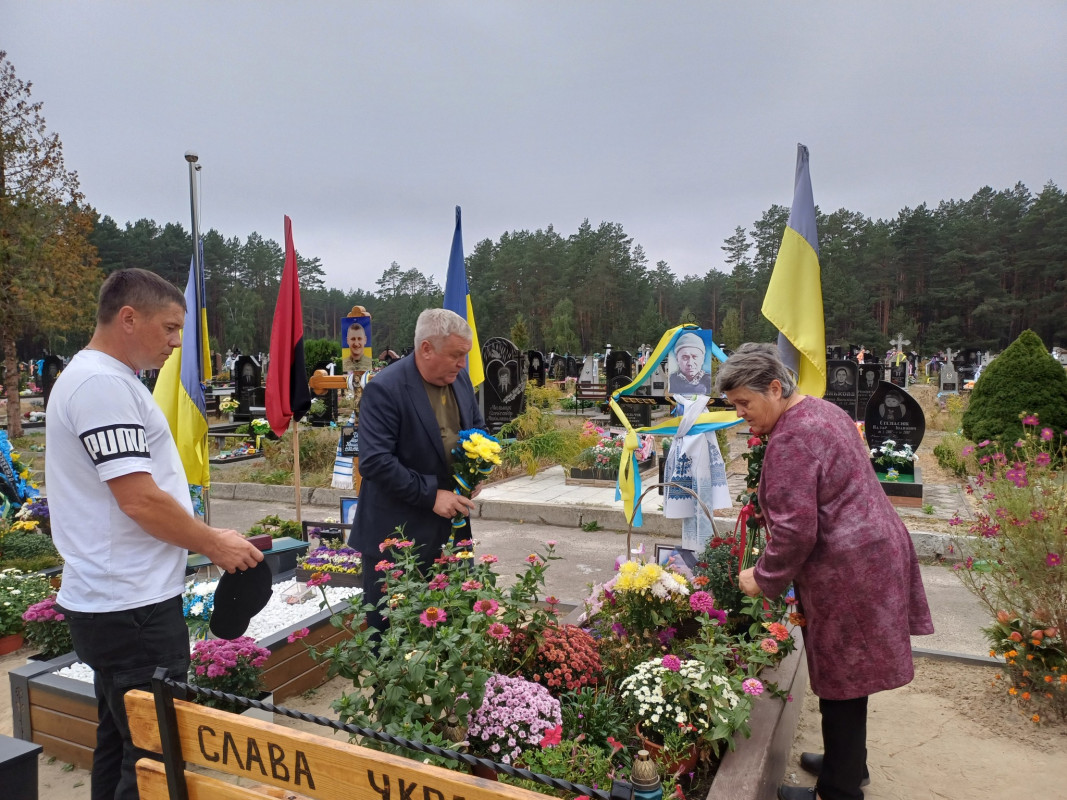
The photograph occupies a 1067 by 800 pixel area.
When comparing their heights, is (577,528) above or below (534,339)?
below

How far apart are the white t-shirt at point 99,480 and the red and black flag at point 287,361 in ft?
12.7

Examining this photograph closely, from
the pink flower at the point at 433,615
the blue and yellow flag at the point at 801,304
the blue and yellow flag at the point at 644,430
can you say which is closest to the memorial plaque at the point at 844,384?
the blue and yellow flag at the point at 644,430

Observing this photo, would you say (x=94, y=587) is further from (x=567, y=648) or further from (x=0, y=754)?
(x=567, y=648)

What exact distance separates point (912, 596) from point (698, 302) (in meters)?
60.3

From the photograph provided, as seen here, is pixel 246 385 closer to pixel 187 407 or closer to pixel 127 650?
pixel 187 407

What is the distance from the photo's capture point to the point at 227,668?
297cm

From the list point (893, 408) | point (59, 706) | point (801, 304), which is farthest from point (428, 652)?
point (893, 408)

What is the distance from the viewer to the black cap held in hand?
94.7 inches

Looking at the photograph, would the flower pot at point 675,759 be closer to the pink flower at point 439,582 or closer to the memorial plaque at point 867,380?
the pink flower at point 439,582

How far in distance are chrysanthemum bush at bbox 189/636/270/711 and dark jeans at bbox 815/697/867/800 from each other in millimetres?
2349

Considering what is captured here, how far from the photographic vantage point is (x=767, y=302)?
4250mm

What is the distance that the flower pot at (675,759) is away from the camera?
7.86ft

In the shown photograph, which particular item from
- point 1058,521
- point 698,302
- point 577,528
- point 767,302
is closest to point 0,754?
point 767,302

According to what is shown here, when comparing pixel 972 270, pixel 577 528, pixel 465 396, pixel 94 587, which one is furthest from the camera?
pixel 972 270
